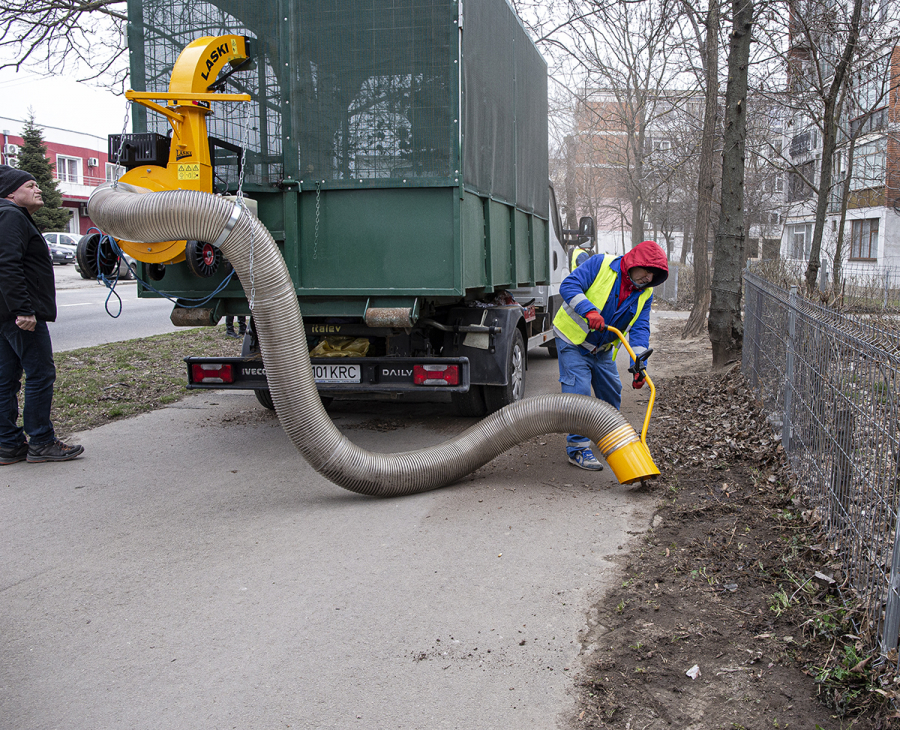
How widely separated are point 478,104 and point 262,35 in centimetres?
165

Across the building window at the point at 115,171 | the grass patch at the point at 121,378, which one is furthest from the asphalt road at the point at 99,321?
A: the building window at the point at 115,171

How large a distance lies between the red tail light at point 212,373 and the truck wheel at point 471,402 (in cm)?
202

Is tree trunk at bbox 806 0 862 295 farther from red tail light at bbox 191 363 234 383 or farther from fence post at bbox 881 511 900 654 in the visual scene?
fence post at bbox 881 511 900 654

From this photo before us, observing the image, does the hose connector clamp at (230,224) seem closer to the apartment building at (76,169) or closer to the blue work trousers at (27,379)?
the blue work trousers at (27,379)

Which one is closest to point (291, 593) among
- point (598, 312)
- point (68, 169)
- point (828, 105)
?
point (598, 312)

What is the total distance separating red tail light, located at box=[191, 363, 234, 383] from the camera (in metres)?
6.09

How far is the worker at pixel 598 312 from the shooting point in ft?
17.5

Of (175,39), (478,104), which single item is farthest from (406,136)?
(175,39)

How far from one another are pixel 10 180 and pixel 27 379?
140 cm

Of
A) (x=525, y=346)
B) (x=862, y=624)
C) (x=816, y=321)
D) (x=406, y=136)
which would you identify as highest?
(x=406, y=136)

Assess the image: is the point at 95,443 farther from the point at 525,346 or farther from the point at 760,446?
the point at 760,446

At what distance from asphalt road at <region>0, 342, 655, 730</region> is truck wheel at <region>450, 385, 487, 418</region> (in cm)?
124

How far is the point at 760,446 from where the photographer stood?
18.8ft

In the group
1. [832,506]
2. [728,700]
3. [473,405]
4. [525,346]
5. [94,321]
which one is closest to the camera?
[728,700]
